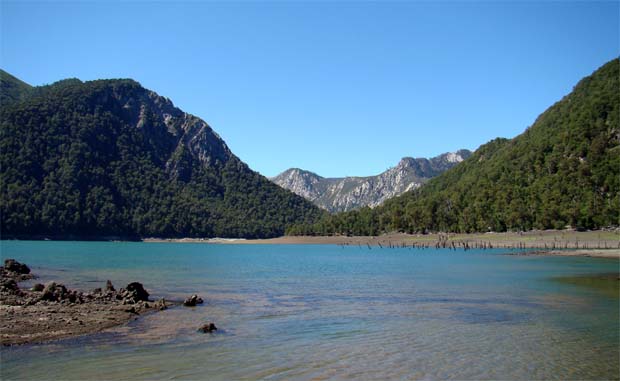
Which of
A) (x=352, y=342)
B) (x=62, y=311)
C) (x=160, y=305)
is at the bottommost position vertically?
(x=352, y=342)

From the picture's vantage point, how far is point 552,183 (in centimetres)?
14012

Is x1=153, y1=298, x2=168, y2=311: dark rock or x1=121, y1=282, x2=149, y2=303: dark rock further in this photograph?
x1=121, y1=282, x2=149, y2=303: dark rock

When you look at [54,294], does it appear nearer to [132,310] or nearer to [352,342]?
[132,310]

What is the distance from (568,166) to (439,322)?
5449 inches

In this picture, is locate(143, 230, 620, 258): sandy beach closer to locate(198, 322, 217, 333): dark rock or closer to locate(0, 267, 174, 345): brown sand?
locate(198, 322, 217, 333): dark rock

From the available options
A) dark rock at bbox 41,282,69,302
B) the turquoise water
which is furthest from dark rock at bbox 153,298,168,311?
dark rock at bbox 41,282,69,302

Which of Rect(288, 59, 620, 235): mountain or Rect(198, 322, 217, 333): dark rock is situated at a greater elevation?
Rect(288, 59, 620, 235): mountain

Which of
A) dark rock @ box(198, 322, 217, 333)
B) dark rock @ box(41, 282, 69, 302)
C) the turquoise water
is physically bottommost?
the turquoise water

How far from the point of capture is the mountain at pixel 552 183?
122125 mm

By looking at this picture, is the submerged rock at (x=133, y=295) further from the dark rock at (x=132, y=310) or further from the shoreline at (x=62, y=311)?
the dark rock at (x=132, y=310)

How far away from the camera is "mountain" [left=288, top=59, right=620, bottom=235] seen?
12212 cm

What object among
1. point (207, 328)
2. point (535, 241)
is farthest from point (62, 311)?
point (535, 241)

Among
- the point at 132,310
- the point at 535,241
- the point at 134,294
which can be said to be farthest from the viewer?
the point at 535,241

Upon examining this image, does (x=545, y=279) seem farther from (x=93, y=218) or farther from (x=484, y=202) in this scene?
(x=93, y=218)
